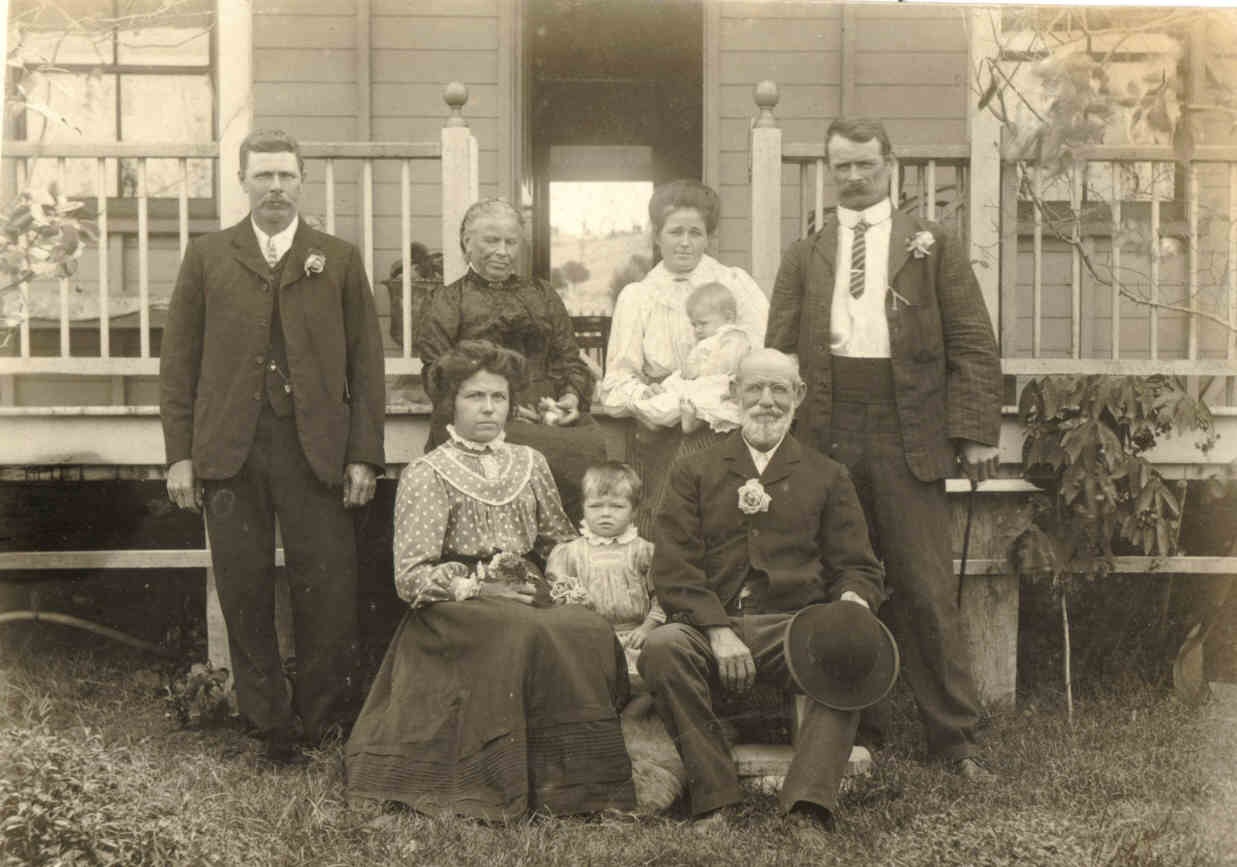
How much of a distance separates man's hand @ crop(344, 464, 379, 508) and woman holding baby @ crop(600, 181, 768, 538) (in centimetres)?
93

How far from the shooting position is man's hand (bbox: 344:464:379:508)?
4.04m

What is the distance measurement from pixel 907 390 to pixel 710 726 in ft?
4.13

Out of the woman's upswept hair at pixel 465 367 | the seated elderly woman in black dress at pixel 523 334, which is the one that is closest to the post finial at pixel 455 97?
the seated elderly woman in black dress at pixel 523 334

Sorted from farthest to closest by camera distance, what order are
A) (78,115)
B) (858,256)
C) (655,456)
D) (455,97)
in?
(78,115) → (455,97) → (655,456) → (858,256)

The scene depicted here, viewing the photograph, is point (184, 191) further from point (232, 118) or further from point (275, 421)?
point (275, 421)

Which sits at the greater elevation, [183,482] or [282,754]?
[183,482]

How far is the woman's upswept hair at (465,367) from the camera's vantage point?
12.7ft

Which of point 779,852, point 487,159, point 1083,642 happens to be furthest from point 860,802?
point 487,159

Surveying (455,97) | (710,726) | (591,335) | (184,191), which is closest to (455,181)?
(455,97)

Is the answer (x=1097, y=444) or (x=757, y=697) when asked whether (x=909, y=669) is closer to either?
(x=757, y=697)

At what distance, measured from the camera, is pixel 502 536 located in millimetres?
3848

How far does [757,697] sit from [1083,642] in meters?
2.00

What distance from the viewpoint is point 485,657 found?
355cm

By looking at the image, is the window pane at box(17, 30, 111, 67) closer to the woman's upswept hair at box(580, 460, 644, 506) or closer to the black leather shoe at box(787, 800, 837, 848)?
the woman's upswept hair at box(580, 460, 644, 506)
